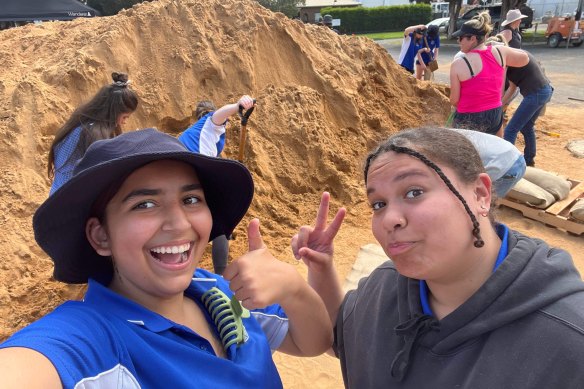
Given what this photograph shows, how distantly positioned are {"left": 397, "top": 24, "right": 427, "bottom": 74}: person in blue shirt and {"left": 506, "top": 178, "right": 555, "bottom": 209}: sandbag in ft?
17.2

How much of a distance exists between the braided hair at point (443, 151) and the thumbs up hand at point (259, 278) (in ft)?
1.64

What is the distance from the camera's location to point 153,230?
1.28 m

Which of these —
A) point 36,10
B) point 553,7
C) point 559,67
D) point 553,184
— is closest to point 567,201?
point 553,184

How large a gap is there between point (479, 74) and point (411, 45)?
5354 mm

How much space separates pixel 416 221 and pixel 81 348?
934 mm

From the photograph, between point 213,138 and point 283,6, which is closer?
point 213,138

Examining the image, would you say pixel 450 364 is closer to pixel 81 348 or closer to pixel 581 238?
pixel 81 348

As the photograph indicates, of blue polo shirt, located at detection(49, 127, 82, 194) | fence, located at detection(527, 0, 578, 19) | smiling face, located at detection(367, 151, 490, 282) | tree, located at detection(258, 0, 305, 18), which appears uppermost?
smiling face, located at detection(367, 151, 490, 282)

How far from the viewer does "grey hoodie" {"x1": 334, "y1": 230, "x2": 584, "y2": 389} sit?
1058mm

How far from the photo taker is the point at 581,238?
5.27m

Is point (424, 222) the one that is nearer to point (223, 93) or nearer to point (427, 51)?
point (223, 93)

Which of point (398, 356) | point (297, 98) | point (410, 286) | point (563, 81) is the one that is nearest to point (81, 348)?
point (398, 356)

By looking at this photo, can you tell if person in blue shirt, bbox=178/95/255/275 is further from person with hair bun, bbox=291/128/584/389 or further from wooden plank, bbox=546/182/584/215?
wooden plank, bbox=546/182/584/215

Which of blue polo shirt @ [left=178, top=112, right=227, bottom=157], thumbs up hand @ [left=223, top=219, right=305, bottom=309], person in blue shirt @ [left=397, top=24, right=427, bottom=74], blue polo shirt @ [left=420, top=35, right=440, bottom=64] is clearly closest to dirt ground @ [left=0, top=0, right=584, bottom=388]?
person in blue shirt @ [left=397, top=24, right=427, bottom=74]
